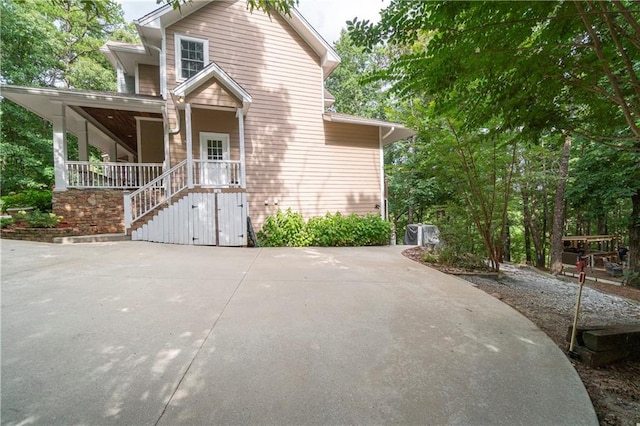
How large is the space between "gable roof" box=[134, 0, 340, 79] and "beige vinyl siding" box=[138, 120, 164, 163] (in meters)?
2.62

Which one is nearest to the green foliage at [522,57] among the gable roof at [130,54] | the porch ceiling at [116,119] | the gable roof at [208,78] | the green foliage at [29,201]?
the gable roof at [208,78]

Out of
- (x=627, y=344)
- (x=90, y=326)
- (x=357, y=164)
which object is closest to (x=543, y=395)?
(x=627, y=344)

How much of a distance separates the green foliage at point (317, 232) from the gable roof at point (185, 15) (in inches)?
227

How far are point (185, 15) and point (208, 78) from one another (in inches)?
114

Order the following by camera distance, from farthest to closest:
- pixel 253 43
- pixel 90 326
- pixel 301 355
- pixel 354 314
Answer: pixel 253 43, pixel 354 314, pixel 90 326, pixel 301 355

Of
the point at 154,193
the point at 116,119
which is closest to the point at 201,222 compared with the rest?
the point at 154,193

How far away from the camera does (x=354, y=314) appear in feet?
10.8

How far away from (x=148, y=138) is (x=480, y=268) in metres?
11.4

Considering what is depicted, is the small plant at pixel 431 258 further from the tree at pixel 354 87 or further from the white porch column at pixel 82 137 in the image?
the tree at pixel 354 87

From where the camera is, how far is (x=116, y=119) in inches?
372

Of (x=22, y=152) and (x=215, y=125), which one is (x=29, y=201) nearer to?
(x=215, y=125)

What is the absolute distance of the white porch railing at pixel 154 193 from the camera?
294 inches

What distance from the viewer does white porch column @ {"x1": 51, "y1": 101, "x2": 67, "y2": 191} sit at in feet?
24.7

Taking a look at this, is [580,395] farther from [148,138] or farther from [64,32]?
[64,32]
